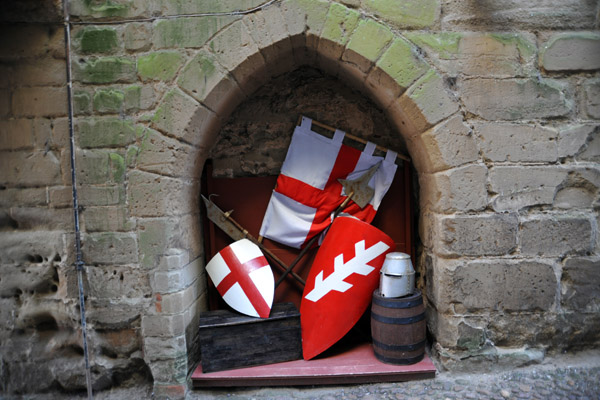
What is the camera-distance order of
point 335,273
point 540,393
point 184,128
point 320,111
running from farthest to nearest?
point 320,111 < point 335,273 < point 184,128 < point 540,393

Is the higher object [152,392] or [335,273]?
[335,273]

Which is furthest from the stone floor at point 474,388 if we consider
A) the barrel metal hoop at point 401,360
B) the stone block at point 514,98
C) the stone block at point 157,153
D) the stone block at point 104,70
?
the stone block at point 104,70

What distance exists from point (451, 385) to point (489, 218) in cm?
99

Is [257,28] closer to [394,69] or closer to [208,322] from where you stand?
[394,69]

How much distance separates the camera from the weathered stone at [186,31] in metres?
2.23

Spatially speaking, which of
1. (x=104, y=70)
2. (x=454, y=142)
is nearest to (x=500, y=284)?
(x=454, y=142)

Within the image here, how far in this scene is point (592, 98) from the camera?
226cm

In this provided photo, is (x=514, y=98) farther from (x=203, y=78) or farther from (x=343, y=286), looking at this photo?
(x=203, y=78)

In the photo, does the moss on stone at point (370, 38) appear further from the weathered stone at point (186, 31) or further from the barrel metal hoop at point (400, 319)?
the barrel metal hoop at point (400, 319)

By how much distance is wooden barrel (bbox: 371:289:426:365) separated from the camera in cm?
230

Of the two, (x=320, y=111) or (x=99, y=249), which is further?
(x=320, y=111)

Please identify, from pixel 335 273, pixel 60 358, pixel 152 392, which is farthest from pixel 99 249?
pixel 335 273

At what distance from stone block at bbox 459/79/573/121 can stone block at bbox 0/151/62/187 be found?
7.97 feet

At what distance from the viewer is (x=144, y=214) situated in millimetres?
2266
